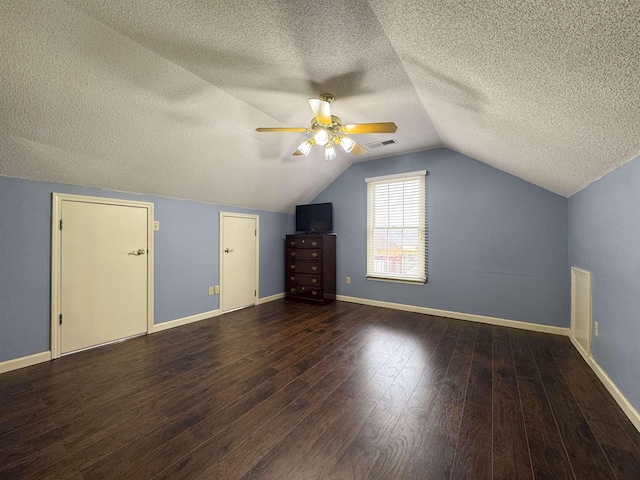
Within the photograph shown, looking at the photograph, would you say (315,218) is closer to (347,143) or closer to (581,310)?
(347,143)

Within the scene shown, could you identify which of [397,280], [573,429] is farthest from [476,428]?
[397,280]

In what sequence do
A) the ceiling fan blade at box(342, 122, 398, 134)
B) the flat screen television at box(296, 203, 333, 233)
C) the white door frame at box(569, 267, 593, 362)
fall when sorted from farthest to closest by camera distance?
the flat screen television at box(296, 203, 333, 233)
the white door frame at box(569, 267, 593, 362)
the ceiling fan blade at box(342, 122, 398, 134)

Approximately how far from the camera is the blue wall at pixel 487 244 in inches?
125

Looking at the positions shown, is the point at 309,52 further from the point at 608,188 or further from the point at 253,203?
the point at 253,203

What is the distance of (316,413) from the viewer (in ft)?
5.66

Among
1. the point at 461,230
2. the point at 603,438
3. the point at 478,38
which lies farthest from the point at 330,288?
the point at 478,38

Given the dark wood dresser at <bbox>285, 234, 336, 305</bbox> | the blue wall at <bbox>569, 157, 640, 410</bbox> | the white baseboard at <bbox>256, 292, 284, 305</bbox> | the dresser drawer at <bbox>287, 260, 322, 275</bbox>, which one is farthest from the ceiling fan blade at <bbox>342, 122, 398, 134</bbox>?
the white baseboard at <bbox>256, 292, 284, 305</bbox>

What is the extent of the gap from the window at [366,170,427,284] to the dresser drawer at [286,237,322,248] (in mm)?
877

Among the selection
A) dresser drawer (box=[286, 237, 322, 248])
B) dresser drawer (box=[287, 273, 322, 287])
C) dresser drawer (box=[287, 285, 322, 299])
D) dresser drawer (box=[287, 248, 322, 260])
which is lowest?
dresser drawer (box=[287, 285, 322, 299])

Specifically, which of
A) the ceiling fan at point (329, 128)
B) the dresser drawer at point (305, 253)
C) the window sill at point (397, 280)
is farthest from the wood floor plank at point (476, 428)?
the dresser drawer at point (305, 253)

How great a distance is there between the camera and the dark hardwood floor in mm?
1329

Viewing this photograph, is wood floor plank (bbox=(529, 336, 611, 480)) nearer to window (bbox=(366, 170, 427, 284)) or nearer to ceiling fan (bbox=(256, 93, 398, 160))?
window (bbox=(366, 170, 427, 284))

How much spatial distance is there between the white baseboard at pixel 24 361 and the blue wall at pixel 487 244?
13.1 ft

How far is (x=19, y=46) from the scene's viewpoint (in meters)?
1.48
